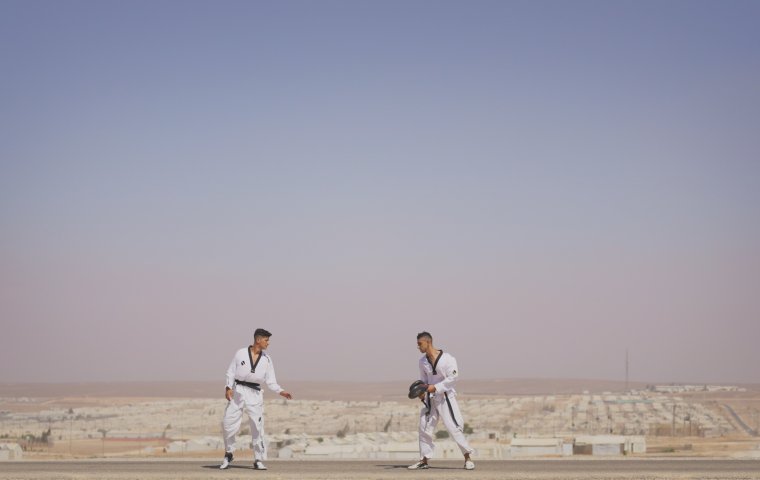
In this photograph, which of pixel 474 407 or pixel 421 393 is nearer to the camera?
pixel 421 393

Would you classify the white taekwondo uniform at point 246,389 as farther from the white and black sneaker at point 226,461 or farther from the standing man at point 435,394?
the standing man at point 435,394

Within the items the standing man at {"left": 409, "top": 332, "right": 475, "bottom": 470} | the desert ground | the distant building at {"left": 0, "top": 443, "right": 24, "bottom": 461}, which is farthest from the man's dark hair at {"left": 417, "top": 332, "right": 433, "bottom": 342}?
the desert ground

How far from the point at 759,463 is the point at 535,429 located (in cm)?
4600

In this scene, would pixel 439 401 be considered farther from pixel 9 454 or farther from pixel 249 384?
pixel 9 454

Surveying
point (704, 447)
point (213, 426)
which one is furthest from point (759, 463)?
point (213, 426)

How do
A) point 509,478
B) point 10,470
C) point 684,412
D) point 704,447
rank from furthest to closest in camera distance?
point 684,412, point 704,447, point 10,470, point 509,478

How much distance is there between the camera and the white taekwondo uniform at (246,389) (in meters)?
17.1

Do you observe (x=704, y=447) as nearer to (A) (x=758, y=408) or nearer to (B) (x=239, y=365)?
(B) (x=239, y=365)

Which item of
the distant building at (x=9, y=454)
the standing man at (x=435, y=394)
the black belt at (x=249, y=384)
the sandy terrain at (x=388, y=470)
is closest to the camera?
the sandy terrain at (x=388, y=470)

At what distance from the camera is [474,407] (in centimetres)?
9381

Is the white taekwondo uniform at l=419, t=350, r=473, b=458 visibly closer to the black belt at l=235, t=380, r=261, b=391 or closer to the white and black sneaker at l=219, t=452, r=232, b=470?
the black belt at l=235, t=380, r=261, b=391

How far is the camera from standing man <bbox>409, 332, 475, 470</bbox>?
55.7 ft

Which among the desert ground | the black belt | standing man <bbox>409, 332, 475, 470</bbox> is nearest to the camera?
standing man <bbox>409, 332, 475, 470</bbox>

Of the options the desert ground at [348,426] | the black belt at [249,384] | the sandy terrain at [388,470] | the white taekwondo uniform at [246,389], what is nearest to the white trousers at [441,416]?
the sandy terrain at [388,470]
